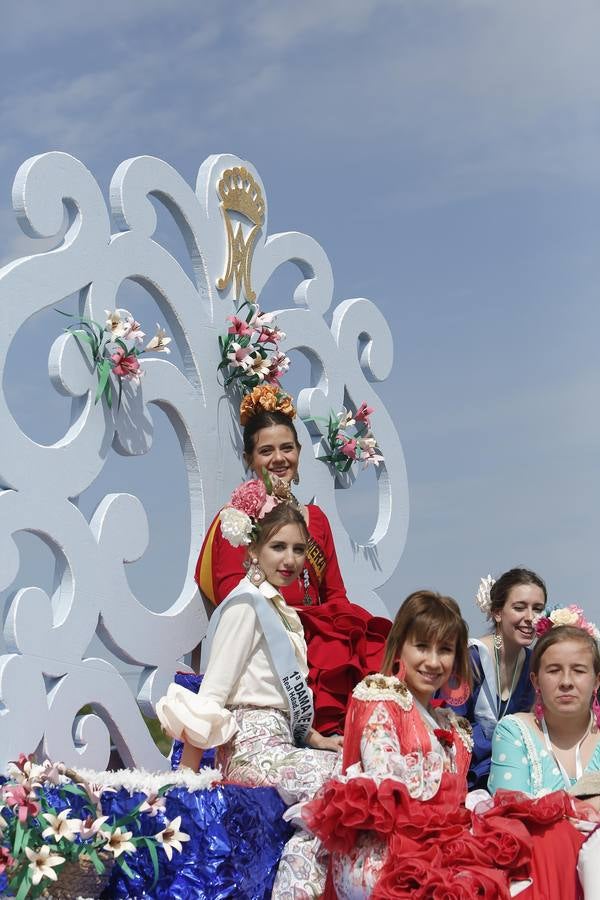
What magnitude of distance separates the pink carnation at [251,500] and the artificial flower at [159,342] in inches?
25.8

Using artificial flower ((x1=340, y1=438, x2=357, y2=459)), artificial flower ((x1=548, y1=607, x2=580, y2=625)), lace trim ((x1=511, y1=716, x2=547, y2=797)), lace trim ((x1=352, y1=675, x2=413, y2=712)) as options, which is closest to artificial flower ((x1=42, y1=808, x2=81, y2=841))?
lace trim ((x1=352, y1=675, x2=413, y2=712))

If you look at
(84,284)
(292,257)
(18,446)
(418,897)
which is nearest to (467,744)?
(418,897)

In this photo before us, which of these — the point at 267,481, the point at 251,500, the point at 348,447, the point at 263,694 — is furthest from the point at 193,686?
the point at 348,447

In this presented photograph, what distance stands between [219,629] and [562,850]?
1.22 meters

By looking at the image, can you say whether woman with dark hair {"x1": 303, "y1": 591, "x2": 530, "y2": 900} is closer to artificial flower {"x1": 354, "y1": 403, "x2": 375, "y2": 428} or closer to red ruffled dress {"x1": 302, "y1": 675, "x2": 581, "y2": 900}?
red ruffled dress {"x1": 302, "y1": 675, "x2": 581, "y2": 900}

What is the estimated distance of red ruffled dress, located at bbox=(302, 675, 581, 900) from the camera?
362 cm

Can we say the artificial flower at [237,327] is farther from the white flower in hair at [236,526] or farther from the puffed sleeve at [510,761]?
the puffed sleeve at [510,761]

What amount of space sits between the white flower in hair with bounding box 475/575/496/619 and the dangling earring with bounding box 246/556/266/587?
1.22m

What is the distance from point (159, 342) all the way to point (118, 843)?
1811 mm

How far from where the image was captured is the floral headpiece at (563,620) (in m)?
4.94

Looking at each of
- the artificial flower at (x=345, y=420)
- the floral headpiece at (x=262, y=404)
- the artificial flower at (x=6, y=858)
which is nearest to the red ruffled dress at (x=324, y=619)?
the floral headpiece at (x=262, y=404)

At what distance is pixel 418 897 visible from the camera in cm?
354

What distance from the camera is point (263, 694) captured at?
438 cm

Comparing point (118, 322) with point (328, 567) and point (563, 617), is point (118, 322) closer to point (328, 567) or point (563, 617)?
point (328, 567)
